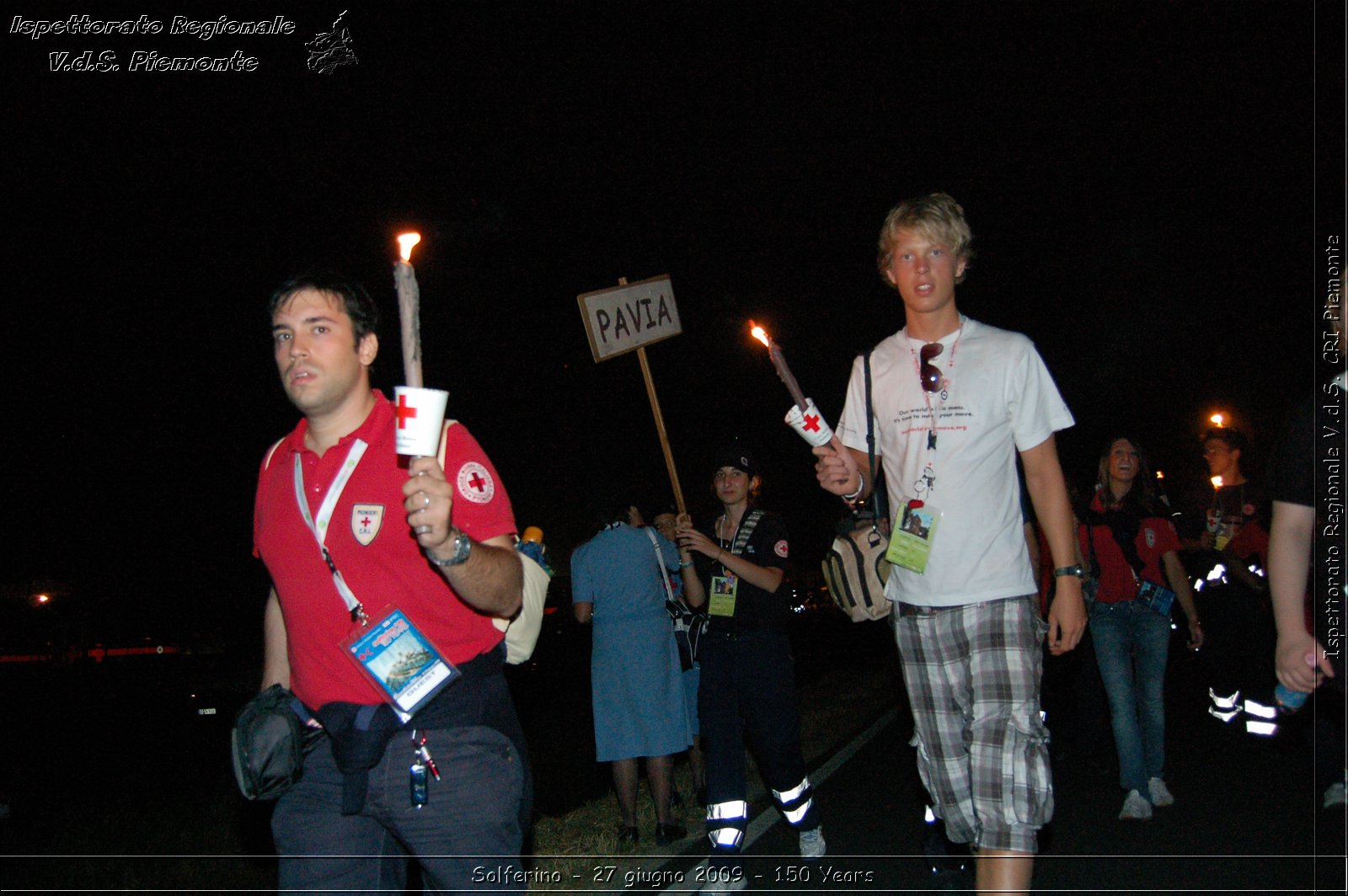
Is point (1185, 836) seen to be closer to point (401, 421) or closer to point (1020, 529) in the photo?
point (1020, 529)

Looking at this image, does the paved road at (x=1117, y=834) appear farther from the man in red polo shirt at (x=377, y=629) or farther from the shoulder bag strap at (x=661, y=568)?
the man in red polo shirt at (x=377, y=629)

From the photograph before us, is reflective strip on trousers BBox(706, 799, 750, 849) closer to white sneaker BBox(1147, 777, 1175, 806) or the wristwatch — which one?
white sneaker BBox(1147, 777, 1175, 806)

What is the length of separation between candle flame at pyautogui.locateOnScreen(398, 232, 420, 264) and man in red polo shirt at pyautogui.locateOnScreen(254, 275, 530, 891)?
1.58 ft

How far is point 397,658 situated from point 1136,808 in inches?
205

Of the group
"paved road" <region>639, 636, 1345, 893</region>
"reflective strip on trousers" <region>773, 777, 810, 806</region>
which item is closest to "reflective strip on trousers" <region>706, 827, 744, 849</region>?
"paved road" <region>639, 636, 1345, 893</region>

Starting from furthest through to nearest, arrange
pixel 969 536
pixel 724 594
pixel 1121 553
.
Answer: pixel 1121 553
pixel 724 594
pixel 969 536

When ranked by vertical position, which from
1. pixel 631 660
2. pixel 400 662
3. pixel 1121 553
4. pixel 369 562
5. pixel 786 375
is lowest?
pixel 631 660

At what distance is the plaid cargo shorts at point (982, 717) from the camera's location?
127 inches

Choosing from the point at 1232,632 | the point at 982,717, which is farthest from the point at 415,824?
the point at 1232,632

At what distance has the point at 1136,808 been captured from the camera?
244 inches

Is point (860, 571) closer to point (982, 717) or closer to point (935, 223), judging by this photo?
point (982, 717)

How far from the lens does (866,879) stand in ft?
16.8

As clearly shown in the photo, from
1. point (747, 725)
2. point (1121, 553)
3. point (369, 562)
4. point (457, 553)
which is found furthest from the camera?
point (1121, 553)

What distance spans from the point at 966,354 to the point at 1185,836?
370 centimetres
